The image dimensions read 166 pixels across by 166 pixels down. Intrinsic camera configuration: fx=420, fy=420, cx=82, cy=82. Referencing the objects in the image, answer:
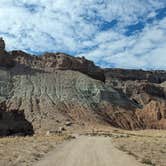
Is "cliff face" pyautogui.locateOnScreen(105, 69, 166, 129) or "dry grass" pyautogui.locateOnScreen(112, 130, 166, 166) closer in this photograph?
"dry grass" pyautogui.locateOnScreen(112, 130, 166, 166)

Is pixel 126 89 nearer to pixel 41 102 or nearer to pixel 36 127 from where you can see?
pixel 41 102

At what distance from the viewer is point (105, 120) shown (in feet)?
332

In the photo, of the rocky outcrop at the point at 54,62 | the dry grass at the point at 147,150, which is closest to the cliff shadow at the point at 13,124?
the dry grass at the point at 147,150

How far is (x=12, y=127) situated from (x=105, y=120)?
44.5m

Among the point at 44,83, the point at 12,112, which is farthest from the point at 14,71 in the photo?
the point at 12,112

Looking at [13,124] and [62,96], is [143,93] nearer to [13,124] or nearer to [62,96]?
[62,96]

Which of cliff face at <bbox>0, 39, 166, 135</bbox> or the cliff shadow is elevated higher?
cliff face at <bbox>0, 39, 166, 135</bbox>

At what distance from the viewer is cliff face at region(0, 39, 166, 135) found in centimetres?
9588

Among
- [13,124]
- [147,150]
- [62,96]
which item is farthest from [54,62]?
[147,150]

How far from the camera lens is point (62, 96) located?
108 meters

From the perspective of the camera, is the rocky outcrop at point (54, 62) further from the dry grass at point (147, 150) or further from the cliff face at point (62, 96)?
the dry grass at point (147, 150)

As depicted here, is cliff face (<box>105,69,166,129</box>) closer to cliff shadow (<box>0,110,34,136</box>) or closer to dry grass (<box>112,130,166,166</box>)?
cliff shadow (<box>0,110,34,136</box>)

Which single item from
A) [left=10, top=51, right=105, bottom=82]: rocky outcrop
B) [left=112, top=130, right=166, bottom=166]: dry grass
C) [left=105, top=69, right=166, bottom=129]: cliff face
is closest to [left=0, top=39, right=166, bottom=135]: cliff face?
[left=10, top=51, right=105, bottom=82]: rocky outcrop

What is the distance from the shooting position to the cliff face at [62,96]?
95.9 m
